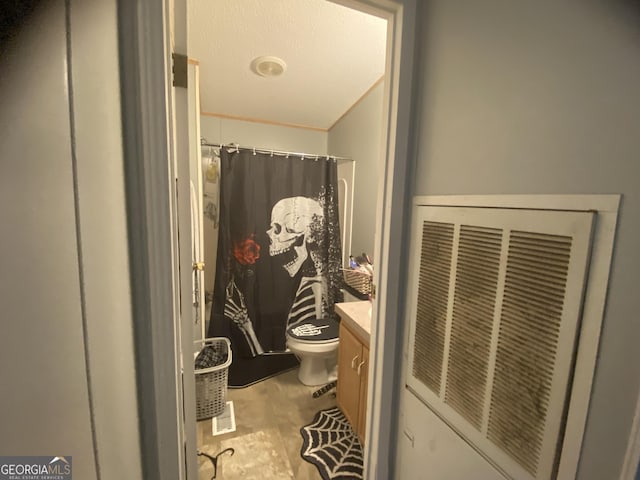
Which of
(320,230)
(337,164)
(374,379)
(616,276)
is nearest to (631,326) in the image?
(616,276)

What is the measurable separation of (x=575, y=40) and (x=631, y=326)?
546 mm

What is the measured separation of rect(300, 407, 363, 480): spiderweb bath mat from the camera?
142 centimetres

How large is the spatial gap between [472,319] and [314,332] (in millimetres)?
1436

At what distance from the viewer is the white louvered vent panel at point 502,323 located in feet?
1.82

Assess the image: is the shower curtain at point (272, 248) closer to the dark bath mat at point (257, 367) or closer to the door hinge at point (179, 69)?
the dark bath mat at point (257, 367)

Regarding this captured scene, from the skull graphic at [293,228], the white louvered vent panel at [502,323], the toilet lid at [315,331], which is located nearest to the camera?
the white louvered vent panel at [502,323]

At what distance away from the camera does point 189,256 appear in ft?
2.75

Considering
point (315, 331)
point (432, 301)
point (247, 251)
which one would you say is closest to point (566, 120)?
point (432, 301)

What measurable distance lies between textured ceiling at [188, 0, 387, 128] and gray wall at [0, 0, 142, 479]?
123 centimetres

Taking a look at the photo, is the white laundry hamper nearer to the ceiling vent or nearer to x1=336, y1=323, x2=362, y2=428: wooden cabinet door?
x1=336, y1=323, x2=362, y2=428: wooden cabinet door

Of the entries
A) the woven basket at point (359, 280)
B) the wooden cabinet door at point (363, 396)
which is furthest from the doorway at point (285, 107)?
the wooden cabinet door at point (363, 396)

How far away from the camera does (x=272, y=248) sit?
2346 millimetres

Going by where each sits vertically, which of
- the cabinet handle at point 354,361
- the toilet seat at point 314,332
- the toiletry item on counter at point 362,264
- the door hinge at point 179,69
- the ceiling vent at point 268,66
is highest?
the ceiling vent at point 268,66

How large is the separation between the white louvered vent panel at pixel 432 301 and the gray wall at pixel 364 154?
1344 millimetres
